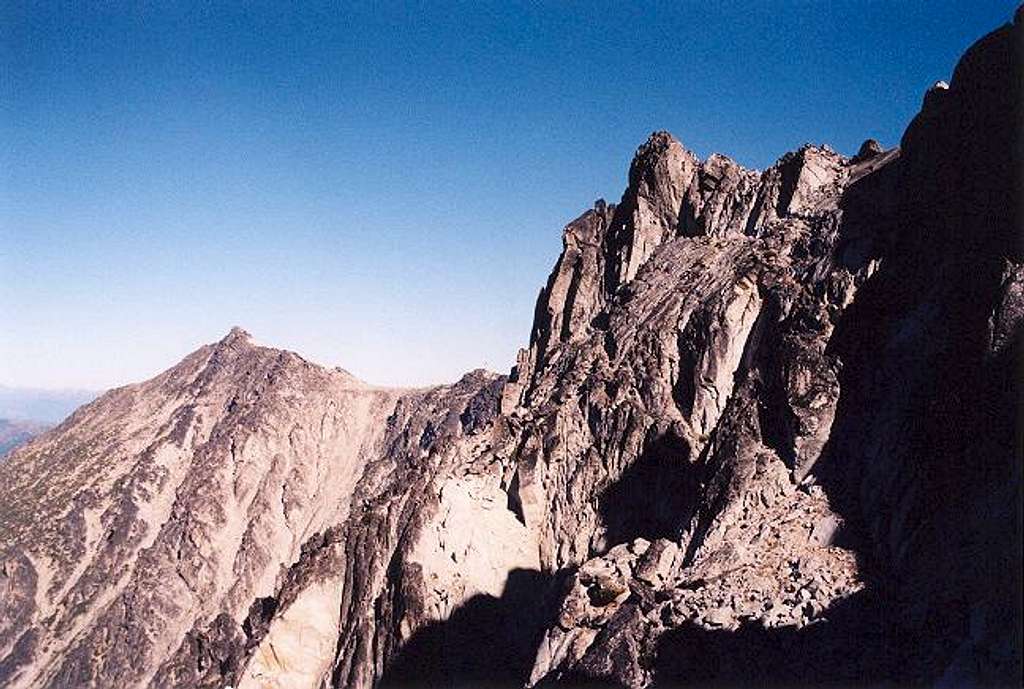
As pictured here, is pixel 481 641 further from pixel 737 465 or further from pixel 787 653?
pixel 787 653

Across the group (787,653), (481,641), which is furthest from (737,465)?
(481,641)

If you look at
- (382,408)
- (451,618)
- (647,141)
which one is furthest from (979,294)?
(382,408)

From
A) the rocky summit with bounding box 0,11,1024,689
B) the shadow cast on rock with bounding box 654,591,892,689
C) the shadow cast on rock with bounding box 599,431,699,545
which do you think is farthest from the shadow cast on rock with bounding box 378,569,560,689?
the shadow cast on rock with bounding box 654,591,892,689

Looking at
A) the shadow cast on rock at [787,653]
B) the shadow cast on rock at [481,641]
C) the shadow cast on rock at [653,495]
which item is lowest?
the shadow cast on rock at [481,641]

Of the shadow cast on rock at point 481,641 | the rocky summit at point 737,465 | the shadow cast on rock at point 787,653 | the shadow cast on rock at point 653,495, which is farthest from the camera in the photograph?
the shadow cast on rock at point 481,641

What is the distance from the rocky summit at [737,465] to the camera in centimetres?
2588

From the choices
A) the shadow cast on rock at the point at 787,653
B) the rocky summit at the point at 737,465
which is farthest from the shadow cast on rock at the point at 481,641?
the shadow cast on rock at the point at 787,653

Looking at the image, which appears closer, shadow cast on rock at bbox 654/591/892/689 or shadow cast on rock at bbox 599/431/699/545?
shadow cast on rock at bbox 654/591/892/689

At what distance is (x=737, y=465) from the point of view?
3544cm

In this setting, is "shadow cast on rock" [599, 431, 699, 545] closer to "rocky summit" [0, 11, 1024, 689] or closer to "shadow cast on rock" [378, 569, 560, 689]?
"rocky summit" [0, 11, 1024, 689]

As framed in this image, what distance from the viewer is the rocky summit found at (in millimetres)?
25875

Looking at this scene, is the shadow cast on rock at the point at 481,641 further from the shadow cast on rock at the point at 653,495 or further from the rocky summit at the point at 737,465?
the shadow cast on rock at the point at 653,495

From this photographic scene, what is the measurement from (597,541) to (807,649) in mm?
19798

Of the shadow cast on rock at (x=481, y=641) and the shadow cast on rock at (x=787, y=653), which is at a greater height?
the shadow cast on rock at (x=787, y=653)
